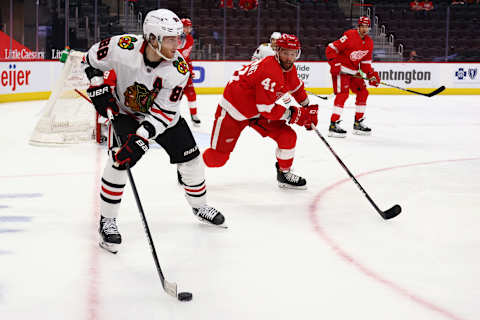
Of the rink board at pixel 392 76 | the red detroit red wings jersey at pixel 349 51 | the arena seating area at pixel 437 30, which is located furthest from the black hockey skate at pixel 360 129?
the arena seating area at pixel 437 30

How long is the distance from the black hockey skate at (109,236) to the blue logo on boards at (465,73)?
10.7m

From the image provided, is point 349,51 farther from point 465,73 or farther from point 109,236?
point 465,73

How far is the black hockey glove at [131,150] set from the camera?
8.05 feet

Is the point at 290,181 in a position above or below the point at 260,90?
below

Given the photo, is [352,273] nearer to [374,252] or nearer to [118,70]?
[374,252]

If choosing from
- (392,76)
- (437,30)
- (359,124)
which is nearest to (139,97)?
(359,124)

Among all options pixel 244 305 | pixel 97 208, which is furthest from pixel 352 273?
pixel 97 208

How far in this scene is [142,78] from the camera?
264 centimetres

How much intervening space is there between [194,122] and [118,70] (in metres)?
4.38

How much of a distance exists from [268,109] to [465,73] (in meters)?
9.74

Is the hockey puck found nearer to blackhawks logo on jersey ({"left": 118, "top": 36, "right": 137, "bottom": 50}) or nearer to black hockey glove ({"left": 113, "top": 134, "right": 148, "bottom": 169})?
black hockey glove ({"left": 113, "top": 134, "right": 148, "bottom": 169})

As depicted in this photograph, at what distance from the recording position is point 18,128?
665cm

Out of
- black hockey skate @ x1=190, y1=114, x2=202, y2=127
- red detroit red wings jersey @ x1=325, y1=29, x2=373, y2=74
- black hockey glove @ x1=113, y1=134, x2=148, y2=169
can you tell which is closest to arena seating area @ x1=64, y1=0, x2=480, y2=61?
black hockey skate @ x1=190, y1=114, x2=202, y2=127

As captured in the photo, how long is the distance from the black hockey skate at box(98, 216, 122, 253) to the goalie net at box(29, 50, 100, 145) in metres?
2.94
